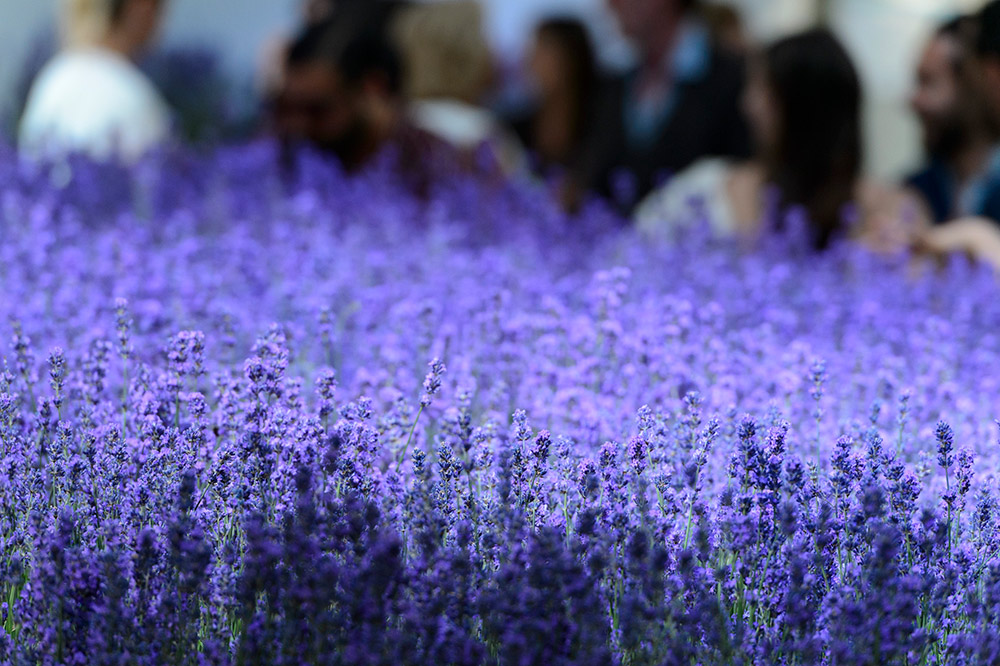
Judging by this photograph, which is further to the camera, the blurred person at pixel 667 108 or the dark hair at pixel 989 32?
the blurred person at pixel 667 108

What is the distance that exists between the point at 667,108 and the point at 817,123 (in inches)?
45.2

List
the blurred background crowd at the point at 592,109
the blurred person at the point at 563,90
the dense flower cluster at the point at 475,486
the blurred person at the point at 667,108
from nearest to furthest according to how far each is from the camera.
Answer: the dense flower cluster at the point at 475,486
the blurred background crowd at the point at 592,109
the blurred person at the point at 667,108
the blurred person at the point at 563,90

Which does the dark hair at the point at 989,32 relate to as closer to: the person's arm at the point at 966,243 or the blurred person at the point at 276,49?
the person's arm at the point at 966,243

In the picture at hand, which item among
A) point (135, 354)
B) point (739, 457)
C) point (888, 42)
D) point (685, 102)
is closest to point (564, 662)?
point (739, 457)

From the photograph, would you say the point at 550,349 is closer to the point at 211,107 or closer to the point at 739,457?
the point at 739,457

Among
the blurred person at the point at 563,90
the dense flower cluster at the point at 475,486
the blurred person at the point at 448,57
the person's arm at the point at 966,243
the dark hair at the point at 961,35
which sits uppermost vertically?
the blurred person at the point at 448,57

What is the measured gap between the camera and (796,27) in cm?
727

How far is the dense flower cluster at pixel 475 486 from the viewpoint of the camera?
130 centimetres

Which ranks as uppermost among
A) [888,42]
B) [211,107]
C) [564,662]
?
[888,42]

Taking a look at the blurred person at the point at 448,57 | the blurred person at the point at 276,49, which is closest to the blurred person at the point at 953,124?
the blurred person at the point at 448,57

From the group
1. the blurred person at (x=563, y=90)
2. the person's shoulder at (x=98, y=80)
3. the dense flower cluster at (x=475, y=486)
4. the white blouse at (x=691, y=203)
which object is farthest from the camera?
the blurred person at (x=563, y=90)

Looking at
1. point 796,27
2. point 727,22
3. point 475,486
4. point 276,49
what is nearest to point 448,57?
point 276,49

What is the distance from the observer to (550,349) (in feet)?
6.65

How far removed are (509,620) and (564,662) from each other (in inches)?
2.8
